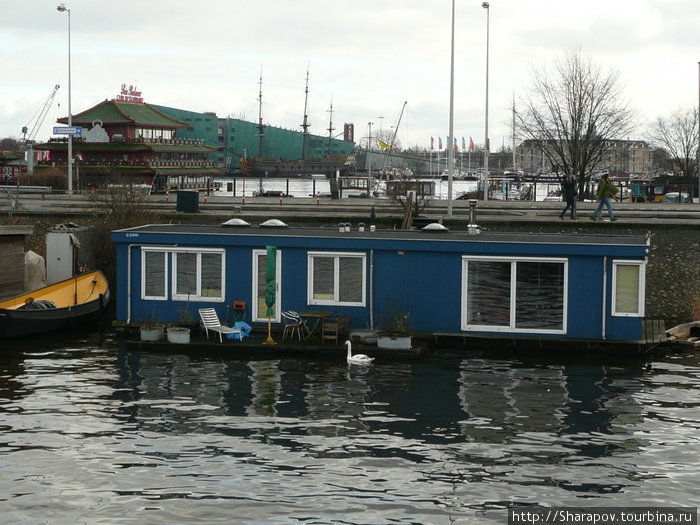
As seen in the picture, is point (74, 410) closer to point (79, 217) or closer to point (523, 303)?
point (523, 303)

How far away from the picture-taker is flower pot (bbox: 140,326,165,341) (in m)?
27.9

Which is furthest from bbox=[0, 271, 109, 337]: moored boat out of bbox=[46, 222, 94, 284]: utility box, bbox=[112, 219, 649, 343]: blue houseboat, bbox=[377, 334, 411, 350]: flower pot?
bbox=[377, 334, 411, 350]: flower pot

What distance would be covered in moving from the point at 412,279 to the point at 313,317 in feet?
10.0

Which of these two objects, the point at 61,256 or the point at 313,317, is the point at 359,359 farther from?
the point at 61,256

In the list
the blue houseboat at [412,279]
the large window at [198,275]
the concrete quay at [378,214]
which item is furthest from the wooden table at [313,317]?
the concrete quay at [378,214]

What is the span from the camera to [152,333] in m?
27.9

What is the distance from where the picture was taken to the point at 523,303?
2797cm

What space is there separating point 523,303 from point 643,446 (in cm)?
867

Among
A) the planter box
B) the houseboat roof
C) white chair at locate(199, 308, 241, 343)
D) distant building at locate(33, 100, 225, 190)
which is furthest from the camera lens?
distant building at locate(33, 100, 225, 190)

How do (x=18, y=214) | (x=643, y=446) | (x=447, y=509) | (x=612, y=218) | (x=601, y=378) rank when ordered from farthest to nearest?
(x=18, y=214), (x=612, y=218), (x=601, y=378), (x=643, y=446), (x=447, y=509)

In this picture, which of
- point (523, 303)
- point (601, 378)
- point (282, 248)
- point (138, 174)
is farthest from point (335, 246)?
point (138, 174)

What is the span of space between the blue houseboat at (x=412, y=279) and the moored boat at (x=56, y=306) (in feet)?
7.73

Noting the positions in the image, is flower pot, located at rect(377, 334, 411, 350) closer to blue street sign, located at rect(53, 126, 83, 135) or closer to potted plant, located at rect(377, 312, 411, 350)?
potted plant, located at rect(377, 312, 411, 350)

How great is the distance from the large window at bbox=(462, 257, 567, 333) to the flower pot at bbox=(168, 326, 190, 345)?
7.81 metres
